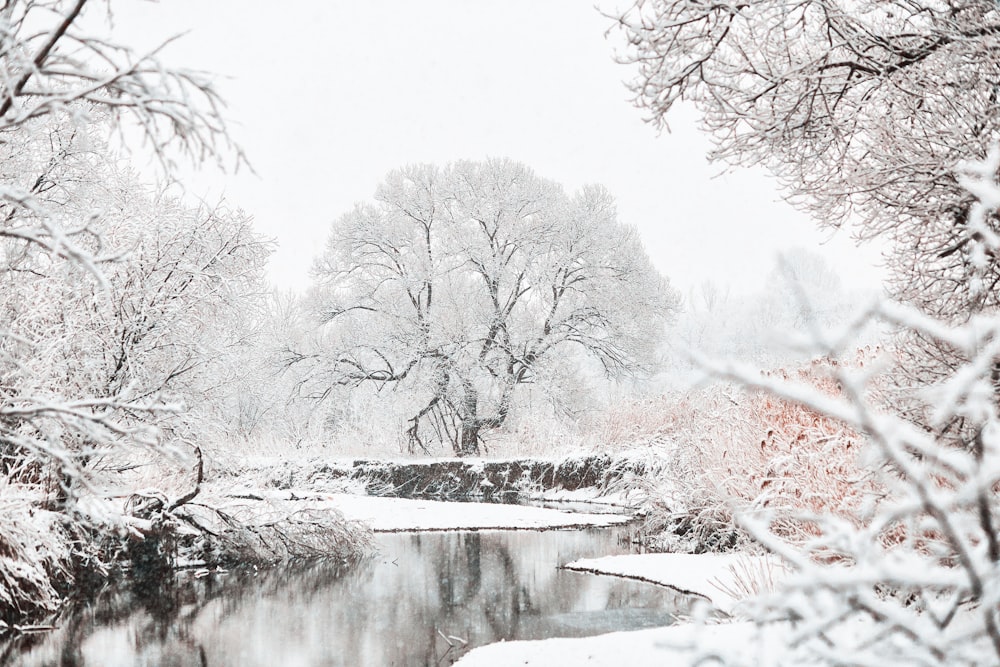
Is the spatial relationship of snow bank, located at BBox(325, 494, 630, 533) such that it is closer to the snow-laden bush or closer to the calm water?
the calm water

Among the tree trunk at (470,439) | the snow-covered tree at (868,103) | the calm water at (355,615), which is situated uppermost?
the snow-covered tree at (868,103)

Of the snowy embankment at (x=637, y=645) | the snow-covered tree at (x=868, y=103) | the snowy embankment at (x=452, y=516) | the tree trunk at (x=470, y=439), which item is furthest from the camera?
the tree trunk at (x=470, y=439)

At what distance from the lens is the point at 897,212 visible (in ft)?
17.1

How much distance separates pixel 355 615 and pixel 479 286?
15.9m

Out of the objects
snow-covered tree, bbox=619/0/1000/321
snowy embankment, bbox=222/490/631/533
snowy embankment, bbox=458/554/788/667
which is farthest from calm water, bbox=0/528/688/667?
snow-covered tree, bbox=619/0/1000/321

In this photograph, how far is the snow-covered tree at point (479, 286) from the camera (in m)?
21.1

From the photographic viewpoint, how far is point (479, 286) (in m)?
22.6

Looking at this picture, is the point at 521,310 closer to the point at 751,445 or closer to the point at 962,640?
the point at 751,445

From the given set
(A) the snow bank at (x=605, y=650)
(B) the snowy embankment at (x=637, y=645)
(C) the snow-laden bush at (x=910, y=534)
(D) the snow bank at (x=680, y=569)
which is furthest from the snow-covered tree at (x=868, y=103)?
(C) the snow-laden bush at (x=910, y=534)

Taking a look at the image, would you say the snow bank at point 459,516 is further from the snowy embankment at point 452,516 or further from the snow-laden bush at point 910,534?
the snow-laden bush at point 910,534

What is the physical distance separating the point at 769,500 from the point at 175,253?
23.9ft

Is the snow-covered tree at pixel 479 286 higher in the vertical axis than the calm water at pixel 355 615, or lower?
higher

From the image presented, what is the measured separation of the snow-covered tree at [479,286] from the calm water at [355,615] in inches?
447

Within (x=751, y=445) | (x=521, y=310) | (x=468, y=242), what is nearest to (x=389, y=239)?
(x=468, y=242)
